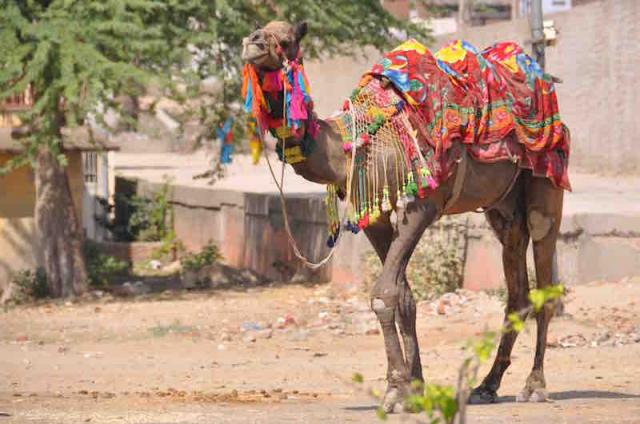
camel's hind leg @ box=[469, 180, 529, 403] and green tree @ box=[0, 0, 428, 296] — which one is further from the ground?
green tree @ box=[0, 0, 428, 296]

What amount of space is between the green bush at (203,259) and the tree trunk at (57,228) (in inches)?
86.1

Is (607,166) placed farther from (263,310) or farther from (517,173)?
(517,173)

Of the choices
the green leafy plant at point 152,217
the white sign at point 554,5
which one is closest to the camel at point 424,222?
the green leafy plant at point 152,217

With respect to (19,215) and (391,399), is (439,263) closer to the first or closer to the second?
(391,399)

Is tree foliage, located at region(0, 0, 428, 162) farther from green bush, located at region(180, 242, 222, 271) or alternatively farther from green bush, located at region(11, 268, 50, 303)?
green bush, located at region(180, 242, 222, 271)

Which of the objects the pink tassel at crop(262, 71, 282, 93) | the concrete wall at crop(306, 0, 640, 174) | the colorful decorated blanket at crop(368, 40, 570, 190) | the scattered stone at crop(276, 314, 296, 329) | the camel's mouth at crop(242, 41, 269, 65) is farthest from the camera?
the concrete wall at crop(306, 0, 640, 174)

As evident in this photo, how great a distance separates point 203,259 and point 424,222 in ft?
41.0

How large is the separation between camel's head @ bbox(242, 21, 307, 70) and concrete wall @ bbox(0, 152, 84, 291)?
11.9m

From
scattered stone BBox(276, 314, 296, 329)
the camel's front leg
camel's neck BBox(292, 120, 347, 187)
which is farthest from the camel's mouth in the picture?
scattered stone BBox(276, 314, 296, 329)

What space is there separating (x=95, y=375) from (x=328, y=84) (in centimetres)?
2158

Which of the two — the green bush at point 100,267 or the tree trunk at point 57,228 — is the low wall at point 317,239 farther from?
the tree trunk at point 57,228

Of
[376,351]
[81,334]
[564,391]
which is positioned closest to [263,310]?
[81,334]

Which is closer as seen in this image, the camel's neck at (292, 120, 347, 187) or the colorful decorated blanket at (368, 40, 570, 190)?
the camel's neck at (292, 120, 347, 187)

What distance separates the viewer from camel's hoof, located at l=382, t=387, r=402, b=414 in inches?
298
